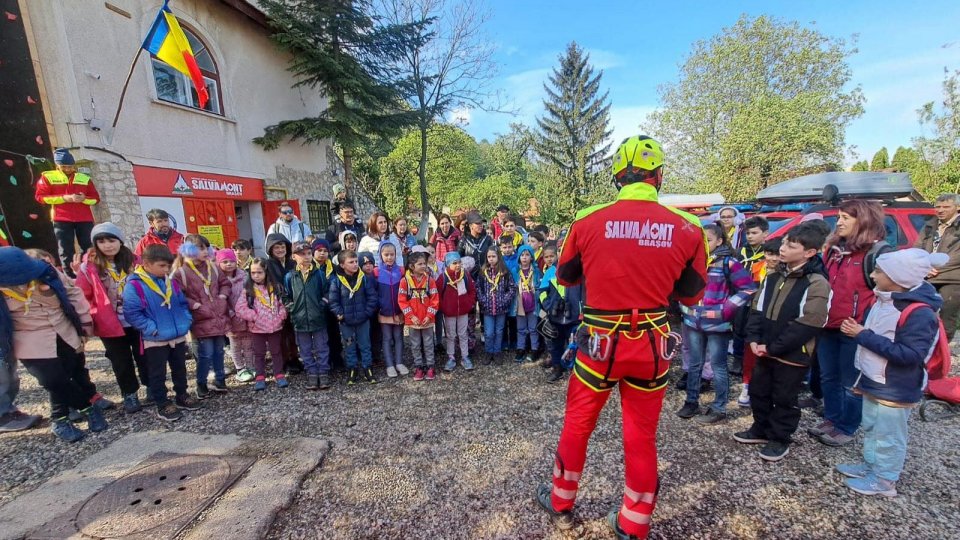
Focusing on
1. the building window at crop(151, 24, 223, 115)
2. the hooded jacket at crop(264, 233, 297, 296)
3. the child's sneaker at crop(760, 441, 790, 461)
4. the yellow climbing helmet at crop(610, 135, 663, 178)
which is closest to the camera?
the yellow climbing helmet at crop(610, 135, 663, 178)

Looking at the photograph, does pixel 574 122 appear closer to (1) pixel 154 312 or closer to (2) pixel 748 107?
(2) pixel 748 107

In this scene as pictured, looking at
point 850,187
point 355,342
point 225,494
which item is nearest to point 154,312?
point 355,342

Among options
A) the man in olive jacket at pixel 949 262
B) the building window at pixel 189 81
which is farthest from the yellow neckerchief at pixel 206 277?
the man in olive jacket at pixel 949 262

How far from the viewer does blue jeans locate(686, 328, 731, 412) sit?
351cm

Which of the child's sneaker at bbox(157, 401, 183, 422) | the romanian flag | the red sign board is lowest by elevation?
the child's sneaker at bbox(157, 401, 183, 422)

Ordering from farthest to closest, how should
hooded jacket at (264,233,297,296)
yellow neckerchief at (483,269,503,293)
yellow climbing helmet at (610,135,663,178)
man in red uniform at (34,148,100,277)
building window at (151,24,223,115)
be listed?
building window at (151,24,223,115)
man in red uniform at (34,148,100,277)
yellow neckerchief at (483,269,503,293)
hooded jacket at (264,233,297,296)
yellow climbing helmet at (610,135,663,178)

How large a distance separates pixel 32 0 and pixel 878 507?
12.8 m

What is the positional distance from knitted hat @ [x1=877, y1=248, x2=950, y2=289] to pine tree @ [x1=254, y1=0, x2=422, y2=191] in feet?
40.3

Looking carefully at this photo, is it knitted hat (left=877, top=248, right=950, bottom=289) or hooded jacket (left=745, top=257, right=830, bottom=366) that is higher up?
knitted hat (left=877, top=248, right=950, bottom=289)

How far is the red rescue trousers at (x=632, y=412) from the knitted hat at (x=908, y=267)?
1703 millimetres

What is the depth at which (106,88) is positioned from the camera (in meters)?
7.27

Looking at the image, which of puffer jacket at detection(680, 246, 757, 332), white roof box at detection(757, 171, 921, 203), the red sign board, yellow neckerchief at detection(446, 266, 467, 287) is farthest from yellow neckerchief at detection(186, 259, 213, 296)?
white roof box at detection(757, 171, 921, 203)

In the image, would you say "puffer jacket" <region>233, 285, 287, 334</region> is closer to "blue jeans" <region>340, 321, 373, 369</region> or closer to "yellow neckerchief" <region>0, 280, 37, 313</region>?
"blue jeans" <region>340, 321, 373, 369</region>

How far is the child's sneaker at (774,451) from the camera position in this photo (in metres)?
2.96
